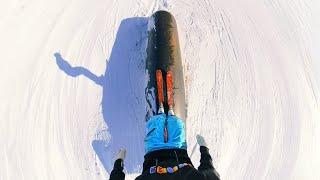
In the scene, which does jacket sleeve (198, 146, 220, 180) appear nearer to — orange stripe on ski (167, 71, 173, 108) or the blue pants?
the blue pants

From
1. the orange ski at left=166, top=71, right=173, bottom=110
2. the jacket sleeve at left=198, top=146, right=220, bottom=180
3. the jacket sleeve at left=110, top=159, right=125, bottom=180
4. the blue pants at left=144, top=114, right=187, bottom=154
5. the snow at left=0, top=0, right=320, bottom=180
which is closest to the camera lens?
the jacket sleeve at left=198, top=146, right=220, bottom=180

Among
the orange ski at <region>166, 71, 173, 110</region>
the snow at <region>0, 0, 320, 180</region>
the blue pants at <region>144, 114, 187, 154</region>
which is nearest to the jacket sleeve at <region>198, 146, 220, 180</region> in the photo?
the blue pants at <region>144, 114, 187, 154</region>

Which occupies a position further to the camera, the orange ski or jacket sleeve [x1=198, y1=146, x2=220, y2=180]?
the orange ski

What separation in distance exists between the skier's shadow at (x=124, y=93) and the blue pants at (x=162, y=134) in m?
0.79

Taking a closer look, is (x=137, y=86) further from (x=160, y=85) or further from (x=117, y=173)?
(x=117, y=173)

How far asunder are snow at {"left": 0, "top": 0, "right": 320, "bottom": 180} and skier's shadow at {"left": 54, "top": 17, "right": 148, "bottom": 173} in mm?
12

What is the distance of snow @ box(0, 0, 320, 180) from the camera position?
484 centimetres

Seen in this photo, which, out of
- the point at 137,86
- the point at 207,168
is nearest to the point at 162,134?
the point at 207,168

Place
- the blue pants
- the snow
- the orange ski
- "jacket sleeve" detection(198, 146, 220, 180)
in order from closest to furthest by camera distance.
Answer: "jacket sleeve" detection(198, 146, 220, 180) → the blue pants → the orange ski → the snow

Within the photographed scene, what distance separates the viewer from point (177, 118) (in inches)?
165

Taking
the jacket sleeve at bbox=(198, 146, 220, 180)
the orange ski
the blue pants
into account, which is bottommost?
the jacket sleeve at bbox=(198, 146, 220, 180)

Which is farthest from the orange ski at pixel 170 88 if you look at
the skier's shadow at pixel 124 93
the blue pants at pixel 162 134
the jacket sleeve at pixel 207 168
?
the jacket sleeve at pixel 207 168

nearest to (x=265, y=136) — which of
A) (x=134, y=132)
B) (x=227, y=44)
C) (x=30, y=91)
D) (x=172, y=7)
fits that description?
(x=227, y=44)

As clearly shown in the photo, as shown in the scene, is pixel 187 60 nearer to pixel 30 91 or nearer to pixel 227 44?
pixel 227 44
